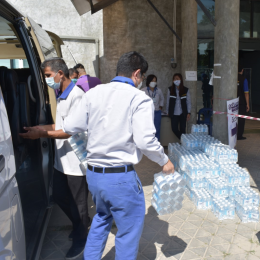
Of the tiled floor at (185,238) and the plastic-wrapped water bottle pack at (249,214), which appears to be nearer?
the tiled floor at (185,238)

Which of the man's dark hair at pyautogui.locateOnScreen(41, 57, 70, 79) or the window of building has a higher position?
the window of building

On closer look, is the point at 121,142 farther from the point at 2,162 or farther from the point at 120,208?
the point at 2,162

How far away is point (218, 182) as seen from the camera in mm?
4465

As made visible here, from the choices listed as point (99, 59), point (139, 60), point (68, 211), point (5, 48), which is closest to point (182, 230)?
point (68, 211)

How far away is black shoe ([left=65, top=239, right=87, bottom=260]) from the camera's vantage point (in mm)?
3273

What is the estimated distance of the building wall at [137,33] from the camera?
10109mm

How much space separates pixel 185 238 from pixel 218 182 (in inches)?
45.4

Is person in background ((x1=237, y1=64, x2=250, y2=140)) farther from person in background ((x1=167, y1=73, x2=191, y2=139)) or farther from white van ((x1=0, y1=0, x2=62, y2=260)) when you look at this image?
white van ((x1=0, y1=0, x2=62, y2=260))

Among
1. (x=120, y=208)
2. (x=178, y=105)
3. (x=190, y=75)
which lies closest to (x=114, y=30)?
(x=190, y=75)

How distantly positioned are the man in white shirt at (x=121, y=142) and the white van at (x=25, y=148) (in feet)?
2.05

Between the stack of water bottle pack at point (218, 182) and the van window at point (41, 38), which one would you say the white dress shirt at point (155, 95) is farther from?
the van window at point (41, 38)

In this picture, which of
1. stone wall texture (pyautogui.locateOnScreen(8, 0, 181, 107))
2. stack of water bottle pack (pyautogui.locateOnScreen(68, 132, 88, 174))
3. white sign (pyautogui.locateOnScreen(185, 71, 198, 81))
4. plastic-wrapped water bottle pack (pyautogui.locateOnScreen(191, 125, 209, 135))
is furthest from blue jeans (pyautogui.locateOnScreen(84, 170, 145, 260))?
stone wall texture (pyautogui.locateOnScreen(8, 0, 181, 107))

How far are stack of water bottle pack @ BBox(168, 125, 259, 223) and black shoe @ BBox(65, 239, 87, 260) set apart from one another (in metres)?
1.94

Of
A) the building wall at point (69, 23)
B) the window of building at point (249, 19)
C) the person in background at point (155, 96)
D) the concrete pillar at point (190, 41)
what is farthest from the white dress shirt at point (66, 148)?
the window of building at point (249, 19)
